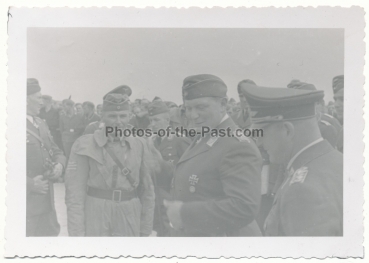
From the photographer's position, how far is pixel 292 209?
3414mm

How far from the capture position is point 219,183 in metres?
3.31

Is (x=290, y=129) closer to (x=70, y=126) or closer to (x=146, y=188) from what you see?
(x=146, y=188)

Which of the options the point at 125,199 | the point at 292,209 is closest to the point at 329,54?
the point at 292,209

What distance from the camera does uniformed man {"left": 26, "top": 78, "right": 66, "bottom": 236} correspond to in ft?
11.4

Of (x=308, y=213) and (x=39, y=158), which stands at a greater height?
(x=39, y=158)

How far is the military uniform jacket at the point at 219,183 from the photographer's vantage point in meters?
3.31

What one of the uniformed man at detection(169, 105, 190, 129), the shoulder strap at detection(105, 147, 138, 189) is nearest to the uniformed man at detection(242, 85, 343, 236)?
the uniformed man at detection(169, 105, 190, 129)

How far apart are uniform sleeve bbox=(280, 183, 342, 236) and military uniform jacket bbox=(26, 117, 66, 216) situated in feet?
7.02

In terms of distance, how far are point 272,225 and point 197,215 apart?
700 mm

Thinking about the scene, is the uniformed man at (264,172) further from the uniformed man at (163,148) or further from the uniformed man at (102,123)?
the uniformed man at (102,123)

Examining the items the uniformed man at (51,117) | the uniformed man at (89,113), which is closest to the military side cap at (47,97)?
the uniformed man at (51,117)

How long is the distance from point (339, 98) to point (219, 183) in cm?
139

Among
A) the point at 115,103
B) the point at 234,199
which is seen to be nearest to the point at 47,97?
the point at 115,103

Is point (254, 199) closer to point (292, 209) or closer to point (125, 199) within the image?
point (292, 209)
